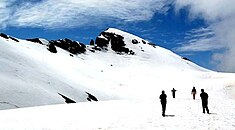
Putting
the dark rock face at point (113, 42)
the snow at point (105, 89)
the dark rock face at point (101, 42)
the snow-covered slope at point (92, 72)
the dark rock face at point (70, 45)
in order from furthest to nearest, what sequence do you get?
1. the dark rock face at point (101, 42)
2. the dark rock face at point (113, 42)
3. the dark rock face at point (70, 45)
4. the snow-covered slope at point (92, 72)
5. the snow at point (105, 89)

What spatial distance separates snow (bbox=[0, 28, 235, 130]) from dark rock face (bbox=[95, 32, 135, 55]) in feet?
12.5

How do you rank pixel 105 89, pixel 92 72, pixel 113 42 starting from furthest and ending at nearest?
pixel 113 42
pixel 92 72
pixel 105 89

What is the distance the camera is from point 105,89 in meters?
80.1

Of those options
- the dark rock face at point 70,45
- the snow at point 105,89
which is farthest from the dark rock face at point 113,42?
the dark rock face at point 70,45

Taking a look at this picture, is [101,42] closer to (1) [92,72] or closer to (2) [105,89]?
(1) [92,72]

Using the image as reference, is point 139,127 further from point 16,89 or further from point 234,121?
point 16,89

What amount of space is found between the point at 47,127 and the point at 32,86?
1241 inches

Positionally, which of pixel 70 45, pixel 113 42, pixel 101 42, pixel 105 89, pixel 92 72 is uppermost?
pixel 113 42

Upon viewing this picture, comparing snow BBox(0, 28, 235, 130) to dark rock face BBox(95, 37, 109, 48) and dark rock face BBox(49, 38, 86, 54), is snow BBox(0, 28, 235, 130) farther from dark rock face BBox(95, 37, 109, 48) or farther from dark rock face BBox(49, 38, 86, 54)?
dark rock face BBox(95, 37, 109, 48)

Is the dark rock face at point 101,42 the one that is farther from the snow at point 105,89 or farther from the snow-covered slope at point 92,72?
the snow at point 105,89

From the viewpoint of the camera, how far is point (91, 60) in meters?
122

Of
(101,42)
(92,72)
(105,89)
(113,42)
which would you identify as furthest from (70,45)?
(105,89)

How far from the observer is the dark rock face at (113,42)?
145m

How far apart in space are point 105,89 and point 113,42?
72.0m
